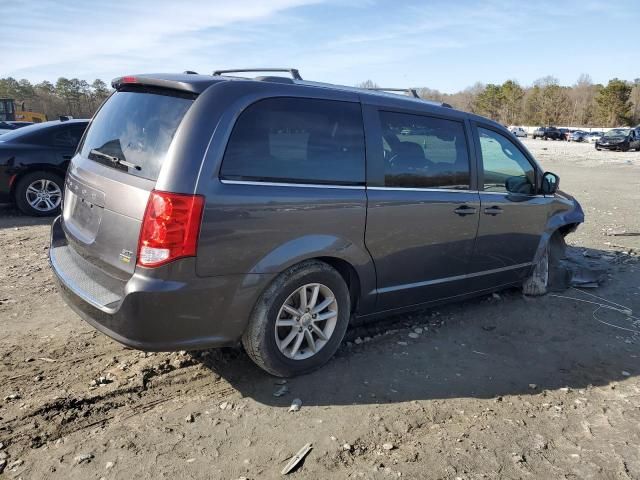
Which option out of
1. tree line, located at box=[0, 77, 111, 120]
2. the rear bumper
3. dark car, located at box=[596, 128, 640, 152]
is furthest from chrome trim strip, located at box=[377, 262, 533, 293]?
tree line, located at box=[0, 77, 111, 120]

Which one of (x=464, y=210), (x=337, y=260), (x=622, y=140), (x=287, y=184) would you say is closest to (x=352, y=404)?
(x=337, y=260)

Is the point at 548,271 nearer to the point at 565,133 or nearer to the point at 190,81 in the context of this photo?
the point at 190,81

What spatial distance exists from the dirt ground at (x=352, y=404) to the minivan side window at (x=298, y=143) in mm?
1411

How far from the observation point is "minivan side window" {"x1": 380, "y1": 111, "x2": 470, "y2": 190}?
382 cm

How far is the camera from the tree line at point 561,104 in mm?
76312

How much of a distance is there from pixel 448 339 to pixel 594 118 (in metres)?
92.6

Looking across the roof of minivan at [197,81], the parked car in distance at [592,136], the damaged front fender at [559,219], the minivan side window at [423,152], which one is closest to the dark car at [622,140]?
the parked car in distance at [592,136]

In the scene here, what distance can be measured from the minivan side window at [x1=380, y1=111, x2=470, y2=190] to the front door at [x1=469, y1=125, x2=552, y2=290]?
26 cm

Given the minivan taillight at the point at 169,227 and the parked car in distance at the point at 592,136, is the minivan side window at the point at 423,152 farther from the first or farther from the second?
the parked car in distance at the point at 592,136

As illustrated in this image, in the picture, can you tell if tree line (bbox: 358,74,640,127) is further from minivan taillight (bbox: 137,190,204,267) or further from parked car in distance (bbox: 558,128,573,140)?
minivan taillight (bbox: 137,190,204,267)

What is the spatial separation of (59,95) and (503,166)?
61.6m

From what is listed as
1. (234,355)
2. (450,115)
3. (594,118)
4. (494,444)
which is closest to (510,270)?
(450,115)

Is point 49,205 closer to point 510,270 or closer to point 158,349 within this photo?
point 158,349

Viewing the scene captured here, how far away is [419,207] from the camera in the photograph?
3939 mm
